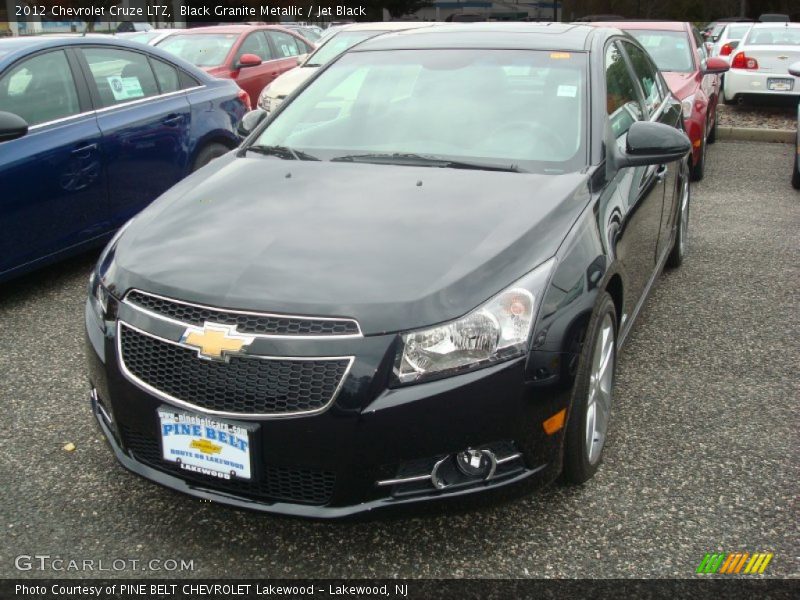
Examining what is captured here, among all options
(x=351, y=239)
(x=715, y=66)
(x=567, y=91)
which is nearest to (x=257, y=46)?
(x=715, y=66)

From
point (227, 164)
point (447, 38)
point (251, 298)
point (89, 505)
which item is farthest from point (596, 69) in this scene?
point (89, 505)

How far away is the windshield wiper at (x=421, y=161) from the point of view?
3396 mm

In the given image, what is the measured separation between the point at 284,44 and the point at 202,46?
5.93 feet

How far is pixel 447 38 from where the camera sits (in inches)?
164

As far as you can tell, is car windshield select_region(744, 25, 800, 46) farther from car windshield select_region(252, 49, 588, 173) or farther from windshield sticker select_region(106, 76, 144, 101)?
car windshield select_region(252, 49, 588, 173)

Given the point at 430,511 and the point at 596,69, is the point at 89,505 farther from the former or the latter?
the point at 596,69

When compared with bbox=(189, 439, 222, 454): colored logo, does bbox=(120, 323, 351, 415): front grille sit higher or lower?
higher

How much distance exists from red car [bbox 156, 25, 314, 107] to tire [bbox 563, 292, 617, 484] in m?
8.40

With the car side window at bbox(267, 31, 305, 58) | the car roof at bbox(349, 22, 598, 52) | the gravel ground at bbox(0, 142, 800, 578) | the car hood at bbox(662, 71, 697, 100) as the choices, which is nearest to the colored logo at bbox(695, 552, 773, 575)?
the gravel ground at bbox(0, 142, 800, 578)

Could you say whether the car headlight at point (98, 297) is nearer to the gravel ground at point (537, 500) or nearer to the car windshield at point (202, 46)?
the gravel ground at point (537, 500)

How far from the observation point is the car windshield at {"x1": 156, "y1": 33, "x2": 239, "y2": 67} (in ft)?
36.7

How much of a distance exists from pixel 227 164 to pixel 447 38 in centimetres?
129

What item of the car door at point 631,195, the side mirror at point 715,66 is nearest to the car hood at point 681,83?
the side mirror at point 715,66

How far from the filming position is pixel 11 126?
4699mm
